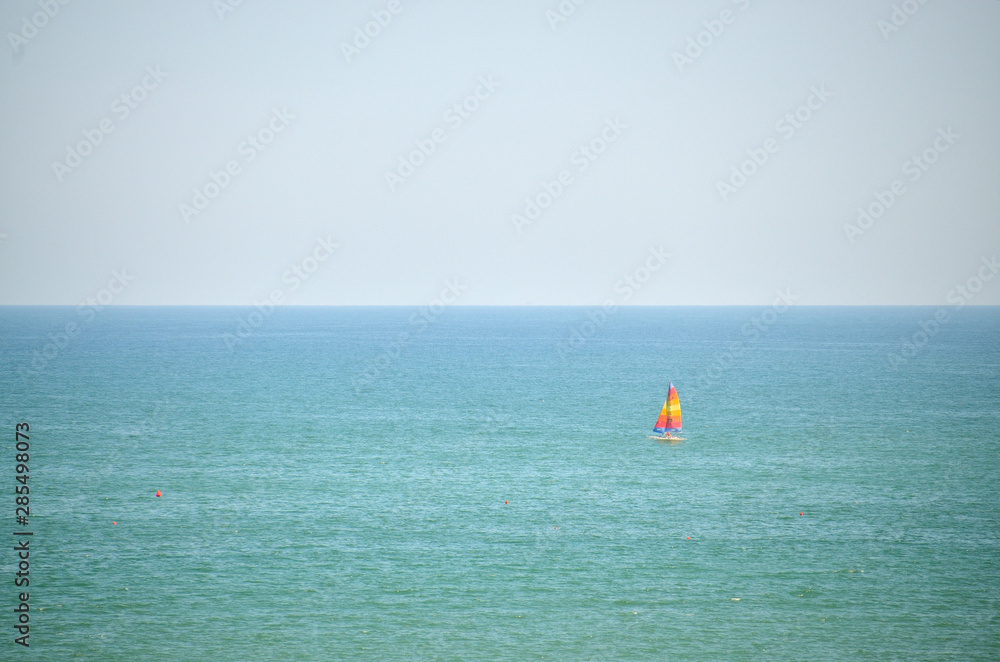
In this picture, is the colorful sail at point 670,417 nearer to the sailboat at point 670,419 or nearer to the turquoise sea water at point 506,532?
the sailboat at point 670,419

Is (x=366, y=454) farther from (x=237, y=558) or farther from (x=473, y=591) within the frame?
(x=473, y=591)

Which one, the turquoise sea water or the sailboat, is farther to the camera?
the sailboat

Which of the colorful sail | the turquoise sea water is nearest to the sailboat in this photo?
the colorful sail

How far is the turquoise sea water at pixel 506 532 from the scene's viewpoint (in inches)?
1610

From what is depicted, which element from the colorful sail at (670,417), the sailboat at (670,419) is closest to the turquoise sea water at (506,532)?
the sailboat at (670,419)

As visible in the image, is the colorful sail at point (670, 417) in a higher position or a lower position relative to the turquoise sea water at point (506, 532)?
higher

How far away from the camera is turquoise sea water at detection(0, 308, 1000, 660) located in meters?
40.9

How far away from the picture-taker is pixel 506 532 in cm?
Result: 5697

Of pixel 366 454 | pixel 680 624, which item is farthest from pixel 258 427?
pixel 680 624

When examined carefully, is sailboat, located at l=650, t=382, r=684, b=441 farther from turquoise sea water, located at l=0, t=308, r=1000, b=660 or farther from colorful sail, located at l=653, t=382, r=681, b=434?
turquoise sea water, located at l=0, t=308, r=1000, b=660

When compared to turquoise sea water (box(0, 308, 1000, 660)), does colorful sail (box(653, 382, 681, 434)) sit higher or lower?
higher

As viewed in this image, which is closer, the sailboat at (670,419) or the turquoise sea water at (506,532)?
the turquoise sea water at (506,532)

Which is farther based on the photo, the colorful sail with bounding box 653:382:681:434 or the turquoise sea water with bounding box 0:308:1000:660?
the colorful sail with bounding box 653:382:681:434

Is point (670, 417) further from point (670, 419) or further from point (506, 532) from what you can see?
point (506, 532)
